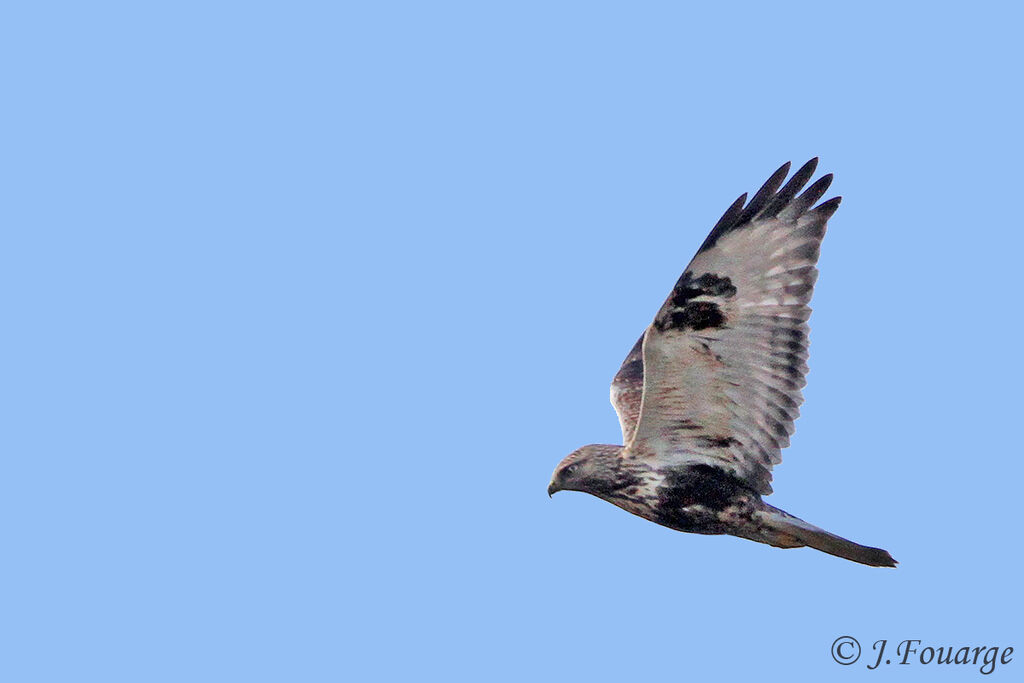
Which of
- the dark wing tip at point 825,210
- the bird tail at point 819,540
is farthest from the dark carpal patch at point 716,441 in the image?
the dark wing tip at point 825,210

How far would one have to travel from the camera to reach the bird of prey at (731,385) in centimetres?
855

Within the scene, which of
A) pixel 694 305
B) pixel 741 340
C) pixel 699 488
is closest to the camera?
pixel 694 305

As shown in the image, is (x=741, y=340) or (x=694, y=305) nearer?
(x=694, y=305)

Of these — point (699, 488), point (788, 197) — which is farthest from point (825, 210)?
point (699, 488)

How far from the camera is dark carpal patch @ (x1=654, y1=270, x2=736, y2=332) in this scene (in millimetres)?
8430

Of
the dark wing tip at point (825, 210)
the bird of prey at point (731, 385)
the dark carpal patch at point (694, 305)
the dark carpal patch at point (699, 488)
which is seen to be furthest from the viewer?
the dark carpal patch at point (699, 488)

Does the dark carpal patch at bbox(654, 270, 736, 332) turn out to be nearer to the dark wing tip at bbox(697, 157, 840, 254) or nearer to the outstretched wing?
the outstretched wing

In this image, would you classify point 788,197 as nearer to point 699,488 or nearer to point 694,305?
point 694,305

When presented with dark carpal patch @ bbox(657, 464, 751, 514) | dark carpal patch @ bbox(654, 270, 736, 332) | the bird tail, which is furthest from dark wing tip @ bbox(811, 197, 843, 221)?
the bird tail

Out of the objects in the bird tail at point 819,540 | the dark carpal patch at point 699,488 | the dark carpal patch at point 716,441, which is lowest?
the bird tail at point 819,540

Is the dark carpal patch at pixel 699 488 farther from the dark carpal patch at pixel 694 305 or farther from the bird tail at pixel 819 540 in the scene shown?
the dark carpal patch at pixel 694 305

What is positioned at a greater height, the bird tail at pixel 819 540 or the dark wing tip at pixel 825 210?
the dark wing tip at pixel 825 210

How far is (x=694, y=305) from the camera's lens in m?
8.48

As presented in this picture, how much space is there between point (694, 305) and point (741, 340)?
0.42 metres
